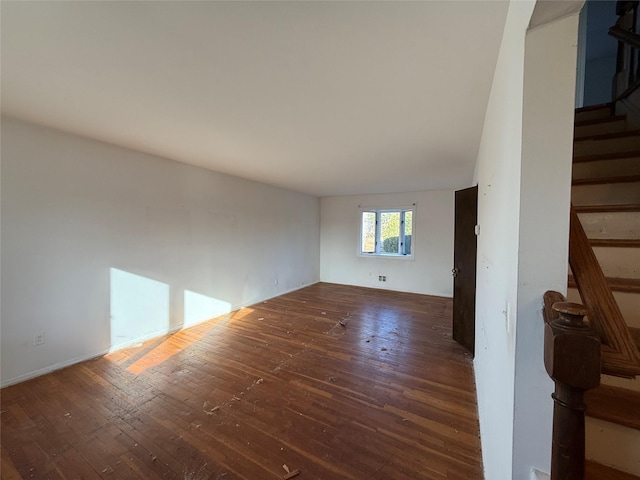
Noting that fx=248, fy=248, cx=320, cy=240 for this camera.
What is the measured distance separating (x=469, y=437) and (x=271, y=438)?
1381mm

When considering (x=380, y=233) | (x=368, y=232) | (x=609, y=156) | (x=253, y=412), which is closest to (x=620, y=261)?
(x=609, y=156)

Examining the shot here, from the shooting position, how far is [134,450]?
1.63m

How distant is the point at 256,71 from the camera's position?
4.92ft

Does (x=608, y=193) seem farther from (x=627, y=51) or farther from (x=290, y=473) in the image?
(x=290, y=473)

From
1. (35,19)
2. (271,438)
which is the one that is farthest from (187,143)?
(271,438)

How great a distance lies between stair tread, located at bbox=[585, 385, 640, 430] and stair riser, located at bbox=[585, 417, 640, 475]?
0.03 metres

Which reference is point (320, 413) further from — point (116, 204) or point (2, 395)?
point (116, 204)

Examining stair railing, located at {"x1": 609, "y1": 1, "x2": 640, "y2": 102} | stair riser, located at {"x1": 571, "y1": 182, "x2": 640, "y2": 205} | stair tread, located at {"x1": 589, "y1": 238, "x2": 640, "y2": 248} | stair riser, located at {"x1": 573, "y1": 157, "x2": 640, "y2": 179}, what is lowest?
stair tread, located at {"x1": 589, "y1": 238, "x2": 640, "y2": 248}

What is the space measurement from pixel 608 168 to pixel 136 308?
15.4 feet

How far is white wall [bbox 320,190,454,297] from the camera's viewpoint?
214 inches

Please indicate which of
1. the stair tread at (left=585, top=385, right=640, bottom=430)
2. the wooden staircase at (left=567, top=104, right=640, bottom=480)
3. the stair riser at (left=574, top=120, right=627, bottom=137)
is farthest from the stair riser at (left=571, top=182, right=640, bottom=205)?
the stair tread at (left=585, top=385, right=640, bottom=430)

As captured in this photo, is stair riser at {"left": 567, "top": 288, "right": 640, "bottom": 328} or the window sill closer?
stair riser at {"left": 567, "top": 288, "right": 640, "bottom": 328}

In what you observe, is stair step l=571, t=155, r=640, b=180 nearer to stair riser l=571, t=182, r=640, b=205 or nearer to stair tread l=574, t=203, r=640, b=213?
stair riser l=571, t=182, r=640, b=205

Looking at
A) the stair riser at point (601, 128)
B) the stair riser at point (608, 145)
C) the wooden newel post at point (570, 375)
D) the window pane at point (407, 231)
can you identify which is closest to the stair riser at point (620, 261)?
the wooden newel post at point (570, 375)
